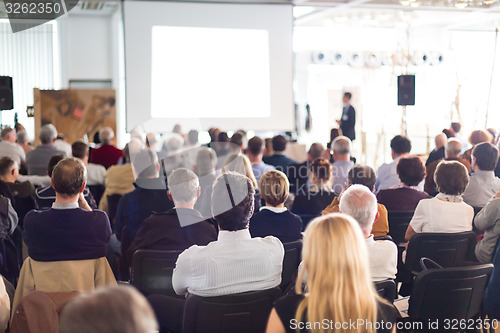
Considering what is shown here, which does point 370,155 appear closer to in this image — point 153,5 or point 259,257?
point 153,5

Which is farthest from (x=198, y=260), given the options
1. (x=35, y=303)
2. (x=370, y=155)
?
(x=370, y=155)

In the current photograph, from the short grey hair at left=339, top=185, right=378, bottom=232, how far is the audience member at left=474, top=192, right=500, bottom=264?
115 cm

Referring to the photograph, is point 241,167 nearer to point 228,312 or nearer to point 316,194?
point 316,194

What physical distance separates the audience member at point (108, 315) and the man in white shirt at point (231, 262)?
1.30 metres

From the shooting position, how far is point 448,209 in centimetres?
368

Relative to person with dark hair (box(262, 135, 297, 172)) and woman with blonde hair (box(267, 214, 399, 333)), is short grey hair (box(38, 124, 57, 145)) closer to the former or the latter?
person with dark hair (box(262, 135, 297, 172))

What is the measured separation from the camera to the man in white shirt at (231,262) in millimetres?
2340

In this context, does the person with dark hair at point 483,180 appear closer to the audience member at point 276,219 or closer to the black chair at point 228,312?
the audience member at point 276,219

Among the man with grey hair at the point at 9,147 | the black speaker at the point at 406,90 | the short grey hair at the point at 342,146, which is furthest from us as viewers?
the black speaker at the point at 406,90

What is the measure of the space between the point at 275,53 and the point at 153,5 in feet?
7.91

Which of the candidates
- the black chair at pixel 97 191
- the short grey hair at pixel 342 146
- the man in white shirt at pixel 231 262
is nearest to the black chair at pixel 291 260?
the man in white shirt at pixel 231 262

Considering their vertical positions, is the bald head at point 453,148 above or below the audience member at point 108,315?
below

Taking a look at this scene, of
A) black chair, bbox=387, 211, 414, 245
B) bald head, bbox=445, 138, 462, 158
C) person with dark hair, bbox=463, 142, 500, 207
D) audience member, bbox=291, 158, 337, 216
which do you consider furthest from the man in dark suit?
black chair, bbox=387, 211, 414, 245

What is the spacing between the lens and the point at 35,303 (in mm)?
2080
